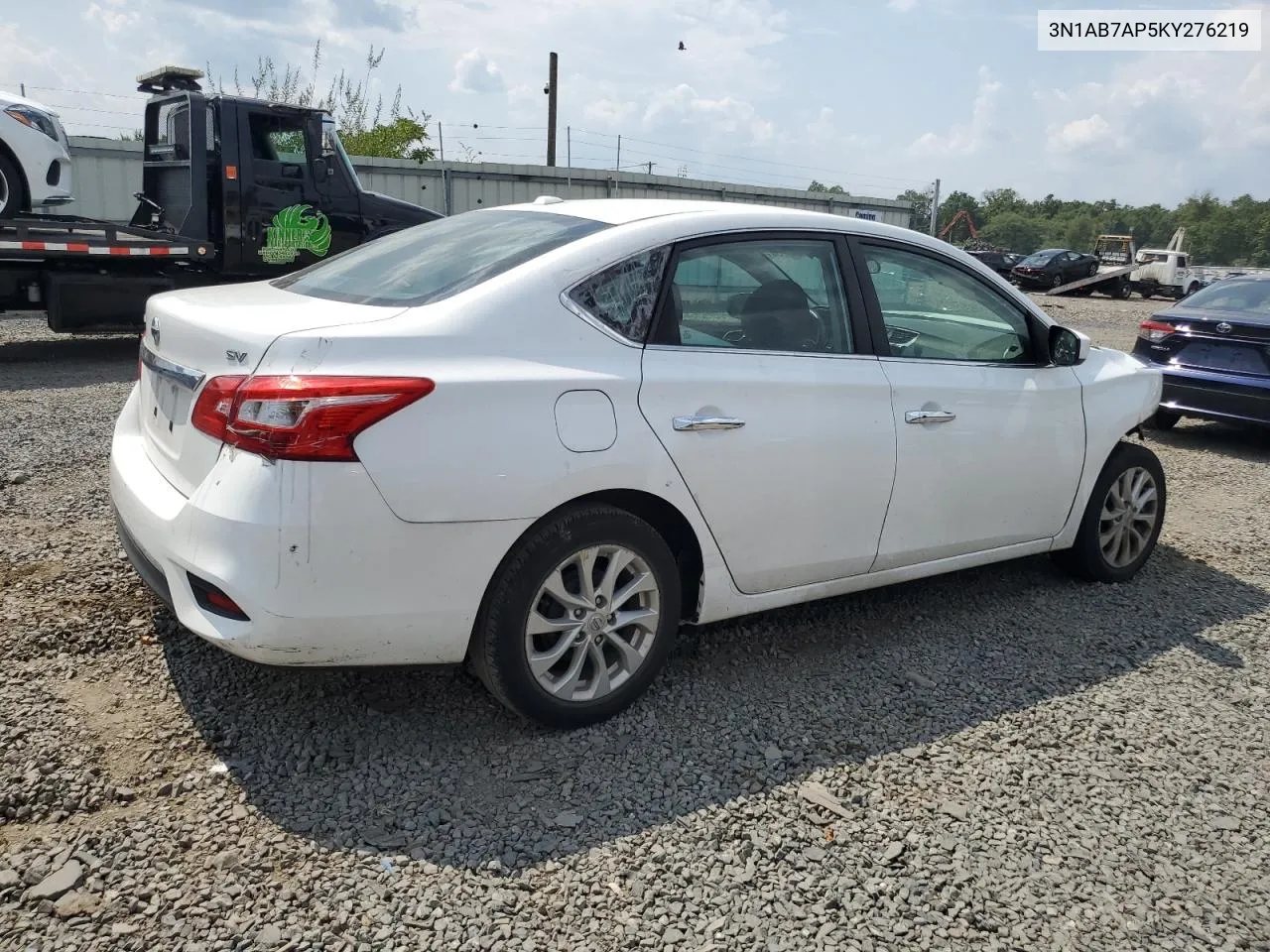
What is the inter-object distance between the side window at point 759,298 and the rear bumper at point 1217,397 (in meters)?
5.13

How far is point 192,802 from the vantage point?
2.68m

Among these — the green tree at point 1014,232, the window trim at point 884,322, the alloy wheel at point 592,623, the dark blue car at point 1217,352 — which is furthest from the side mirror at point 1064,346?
the green tree at point 1014,232

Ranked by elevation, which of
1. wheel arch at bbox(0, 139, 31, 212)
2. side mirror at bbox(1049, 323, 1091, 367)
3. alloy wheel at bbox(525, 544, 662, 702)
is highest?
wheel arch at bbox(0, 139, 31, 212)

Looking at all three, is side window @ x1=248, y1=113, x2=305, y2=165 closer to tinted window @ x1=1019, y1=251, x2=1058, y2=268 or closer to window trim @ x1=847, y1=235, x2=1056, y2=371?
window trim @ x1=847, y1=235, x2=1056, y2=371

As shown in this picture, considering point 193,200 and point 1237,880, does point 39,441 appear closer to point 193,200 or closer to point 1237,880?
point 193,200

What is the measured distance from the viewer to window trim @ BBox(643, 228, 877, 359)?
3.22 m

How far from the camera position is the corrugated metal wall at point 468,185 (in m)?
16.9

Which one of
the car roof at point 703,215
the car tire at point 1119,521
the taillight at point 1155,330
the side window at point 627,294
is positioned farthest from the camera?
the taillight at point 1155,330

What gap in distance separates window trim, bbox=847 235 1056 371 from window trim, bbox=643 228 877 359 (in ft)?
0.12

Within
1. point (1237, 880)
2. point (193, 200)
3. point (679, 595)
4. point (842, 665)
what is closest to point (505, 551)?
point (679, 595)

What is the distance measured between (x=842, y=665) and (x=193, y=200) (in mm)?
8770

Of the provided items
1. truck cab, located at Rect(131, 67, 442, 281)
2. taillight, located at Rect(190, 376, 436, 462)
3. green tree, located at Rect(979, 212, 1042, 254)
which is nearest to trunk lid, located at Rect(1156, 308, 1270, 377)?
taillight, located at Rect(190, 376, 436, 462)

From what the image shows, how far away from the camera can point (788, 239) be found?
11.9 feet

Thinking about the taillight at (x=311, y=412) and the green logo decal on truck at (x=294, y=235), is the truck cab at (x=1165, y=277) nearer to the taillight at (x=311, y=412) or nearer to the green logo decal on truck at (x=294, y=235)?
the green logo decal on truck at (x=294, y=235)
